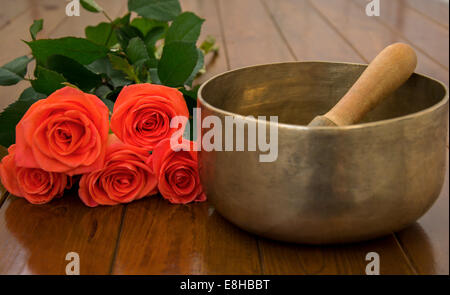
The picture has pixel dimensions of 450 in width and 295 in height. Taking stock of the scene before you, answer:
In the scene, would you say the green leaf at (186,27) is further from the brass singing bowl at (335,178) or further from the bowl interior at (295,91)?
the brass singing bowl at (335,178)

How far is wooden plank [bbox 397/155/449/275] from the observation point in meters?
0.57

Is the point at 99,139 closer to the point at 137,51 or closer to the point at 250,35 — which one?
the point at 137,51

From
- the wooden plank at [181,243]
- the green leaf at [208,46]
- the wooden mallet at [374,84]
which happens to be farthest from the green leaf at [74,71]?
the green leaf at [208,46]

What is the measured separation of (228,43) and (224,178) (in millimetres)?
1022

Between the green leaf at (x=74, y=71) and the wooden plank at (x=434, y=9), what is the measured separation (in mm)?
1240

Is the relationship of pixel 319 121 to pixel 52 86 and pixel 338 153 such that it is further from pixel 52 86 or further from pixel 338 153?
pixel 52 86

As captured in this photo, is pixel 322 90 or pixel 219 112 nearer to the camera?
pixel 219 112

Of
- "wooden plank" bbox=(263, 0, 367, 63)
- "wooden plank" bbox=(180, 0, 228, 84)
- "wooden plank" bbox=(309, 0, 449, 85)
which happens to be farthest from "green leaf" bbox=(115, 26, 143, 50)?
"wooden plank" bbox=(309, 0, 449, 85)

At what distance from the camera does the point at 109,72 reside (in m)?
0.89

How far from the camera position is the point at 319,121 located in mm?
628

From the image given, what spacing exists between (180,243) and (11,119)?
1.01 ft

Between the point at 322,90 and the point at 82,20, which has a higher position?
the point at 322,90

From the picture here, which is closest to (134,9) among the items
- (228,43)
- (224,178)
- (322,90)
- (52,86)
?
(52,86)
